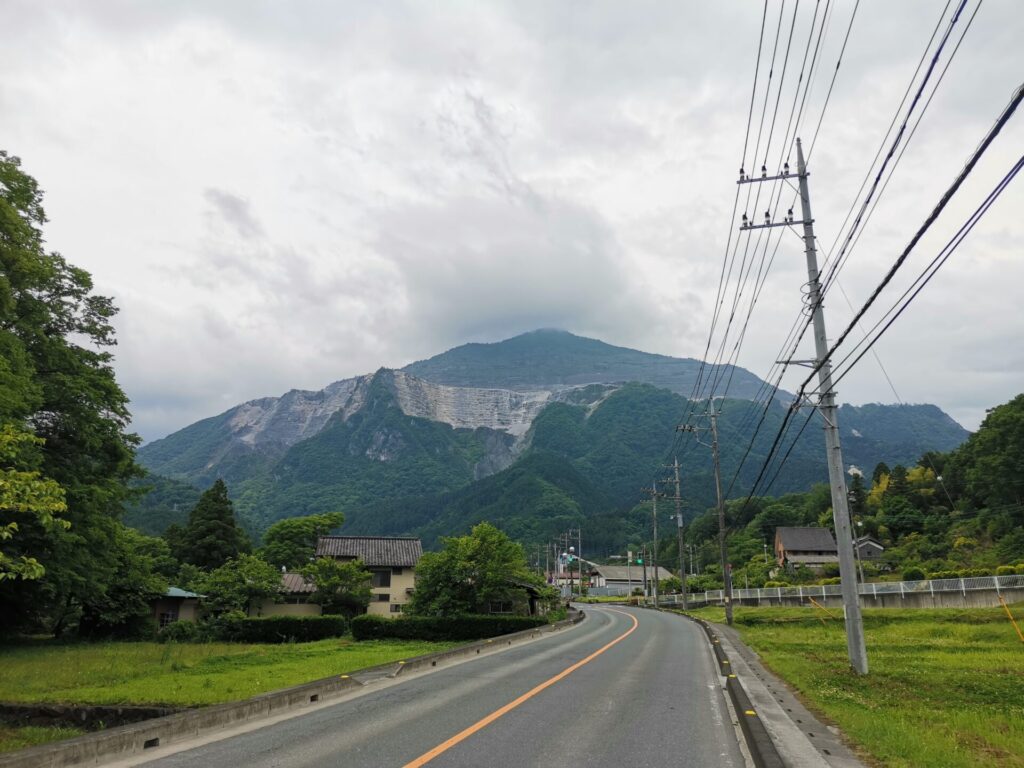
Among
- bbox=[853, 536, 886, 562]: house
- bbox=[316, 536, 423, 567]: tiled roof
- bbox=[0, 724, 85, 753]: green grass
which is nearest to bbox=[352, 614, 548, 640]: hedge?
bbox=[316, 536, 423, 567]: tiled roof

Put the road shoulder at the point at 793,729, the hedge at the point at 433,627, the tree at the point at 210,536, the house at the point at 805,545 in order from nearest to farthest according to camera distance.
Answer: the road shoulder at the point at 793,729, the hedge at the point at 433,627, the tree at the point at 210,536, the house at the point at 805,545

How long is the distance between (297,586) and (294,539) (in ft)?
101

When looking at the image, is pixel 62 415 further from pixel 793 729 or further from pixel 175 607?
pixel 793 729

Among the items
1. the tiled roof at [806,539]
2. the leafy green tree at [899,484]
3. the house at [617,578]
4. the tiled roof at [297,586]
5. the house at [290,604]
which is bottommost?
the house at [617,578]

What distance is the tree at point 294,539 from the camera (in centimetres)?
7306

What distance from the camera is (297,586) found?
47250mm

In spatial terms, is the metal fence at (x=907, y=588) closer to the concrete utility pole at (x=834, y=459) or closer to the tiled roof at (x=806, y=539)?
the concrete utility pole at (x=834, y=459)

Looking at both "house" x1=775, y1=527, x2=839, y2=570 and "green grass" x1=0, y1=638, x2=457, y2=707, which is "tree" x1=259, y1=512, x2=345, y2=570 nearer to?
"green grass" x1=0, y1=638, x2=457, y2=707

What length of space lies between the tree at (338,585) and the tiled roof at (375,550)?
6.57 metres

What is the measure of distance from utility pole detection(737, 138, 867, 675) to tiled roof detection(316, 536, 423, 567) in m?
40.8

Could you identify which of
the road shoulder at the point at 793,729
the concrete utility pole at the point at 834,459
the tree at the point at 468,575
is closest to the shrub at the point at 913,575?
the tree at the point at 468,575

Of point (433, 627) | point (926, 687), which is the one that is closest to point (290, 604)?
point (433, 627)

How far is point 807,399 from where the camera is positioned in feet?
54.6

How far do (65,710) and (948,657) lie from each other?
75.2ft
